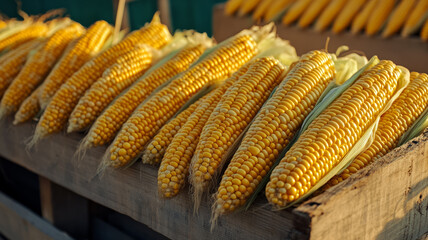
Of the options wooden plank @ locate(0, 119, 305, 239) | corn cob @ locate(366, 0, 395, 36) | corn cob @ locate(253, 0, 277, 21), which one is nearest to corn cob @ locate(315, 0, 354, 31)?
corn cob @ locate(366, 0, 395, 36)

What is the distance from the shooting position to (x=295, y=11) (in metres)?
4.69

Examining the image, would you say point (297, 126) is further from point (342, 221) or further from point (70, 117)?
point (70, 117)

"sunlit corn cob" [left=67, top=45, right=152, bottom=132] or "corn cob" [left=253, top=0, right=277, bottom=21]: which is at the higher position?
"sunlit corn cob" [left=67, top=45, right=152, bottom=132]

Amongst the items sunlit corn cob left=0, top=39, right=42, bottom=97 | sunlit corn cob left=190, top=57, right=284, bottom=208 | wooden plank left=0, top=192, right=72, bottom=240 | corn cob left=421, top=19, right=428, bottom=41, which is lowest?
wooden plank left=0, top=192, right=72, bottom=240

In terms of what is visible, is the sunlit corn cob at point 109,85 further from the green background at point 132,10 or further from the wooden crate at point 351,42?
the green background at point 132,10

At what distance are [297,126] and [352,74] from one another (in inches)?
17.6

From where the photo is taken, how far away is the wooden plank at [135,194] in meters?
1.39

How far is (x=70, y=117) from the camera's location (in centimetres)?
193

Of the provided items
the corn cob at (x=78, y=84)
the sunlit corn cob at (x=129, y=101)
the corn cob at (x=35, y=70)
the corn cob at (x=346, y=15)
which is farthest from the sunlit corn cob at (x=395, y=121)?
the corn cob at (x=346, y=15)

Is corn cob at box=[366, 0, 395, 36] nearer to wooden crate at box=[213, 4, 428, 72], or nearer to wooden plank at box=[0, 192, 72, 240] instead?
wooden crate at box=[213, 4, 428, 72]

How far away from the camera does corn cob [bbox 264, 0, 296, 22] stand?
483cm

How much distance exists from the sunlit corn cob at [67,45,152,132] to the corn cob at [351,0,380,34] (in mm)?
2657

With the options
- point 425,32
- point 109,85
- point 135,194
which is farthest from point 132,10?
point 135,194

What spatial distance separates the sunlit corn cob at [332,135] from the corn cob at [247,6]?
354 cm
